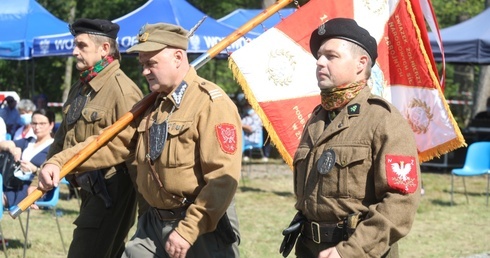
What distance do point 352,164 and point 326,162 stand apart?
A: 0.12m

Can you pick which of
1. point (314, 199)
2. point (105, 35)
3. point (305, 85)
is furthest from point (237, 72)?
point (314, 199)

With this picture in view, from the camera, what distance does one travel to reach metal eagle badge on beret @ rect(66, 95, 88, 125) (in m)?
6.16

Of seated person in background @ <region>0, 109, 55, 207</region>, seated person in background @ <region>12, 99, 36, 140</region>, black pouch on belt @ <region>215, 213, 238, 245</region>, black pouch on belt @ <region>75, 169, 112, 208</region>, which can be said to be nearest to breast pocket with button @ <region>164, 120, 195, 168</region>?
black pouch on belt @ <region>215, 213, 238, 245</region>

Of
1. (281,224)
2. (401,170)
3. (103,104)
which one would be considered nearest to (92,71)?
(103,104)

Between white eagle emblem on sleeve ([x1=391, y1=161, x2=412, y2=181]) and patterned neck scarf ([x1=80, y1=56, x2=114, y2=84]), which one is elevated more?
patterned neck scarf ([x1=80, y1=56, x2=114, y2=84])

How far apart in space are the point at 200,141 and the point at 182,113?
213 millimetres

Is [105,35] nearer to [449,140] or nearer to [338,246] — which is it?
[449,140]

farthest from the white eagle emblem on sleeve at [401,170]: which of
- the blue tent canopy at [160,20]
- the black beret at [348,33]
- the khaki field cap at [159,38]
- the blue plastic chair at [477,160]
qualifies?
the blue tent canopy at [160,20]

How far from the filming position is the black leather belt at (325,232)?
392cm

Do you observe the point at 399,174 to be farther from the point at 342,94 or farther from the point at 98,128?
the point at 98,128

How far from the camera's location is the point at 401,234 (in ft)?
12.4

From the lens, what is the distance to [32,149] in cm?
987

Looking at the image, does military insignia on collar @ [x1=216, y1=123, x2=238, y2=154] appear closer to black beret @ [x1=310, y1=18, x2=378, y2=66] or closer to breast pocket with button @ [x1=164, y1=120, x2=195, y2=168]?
breast pocket with button @ [x1=164, y1=120, x2=195, y2=168]

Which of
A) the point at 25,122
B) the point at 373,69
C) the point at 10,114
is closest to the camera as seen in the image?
the point at 373,69
